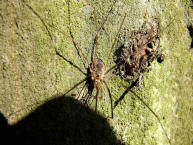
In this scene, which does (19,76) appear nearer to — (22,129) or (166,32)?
(22,129)

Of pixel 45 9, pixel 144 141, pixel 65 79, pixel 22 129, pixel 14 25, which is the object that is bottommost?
pixel 22 129

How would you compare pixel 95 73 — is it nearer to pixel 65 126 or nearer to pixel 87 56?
pixel 87 56

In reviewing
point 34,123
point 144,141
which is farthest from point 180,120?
point 34,123

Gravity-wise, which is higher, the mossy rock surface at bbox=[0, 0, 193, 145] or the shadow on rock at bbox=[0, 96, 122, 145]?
the mossy rock surface at bbox=[0, 0, 193, 145]

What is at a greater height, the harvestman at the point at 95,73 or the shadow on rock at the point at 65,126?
the harvestman at the point at 95,73

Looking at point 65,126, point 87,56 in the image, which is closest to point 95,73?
point 87,56
